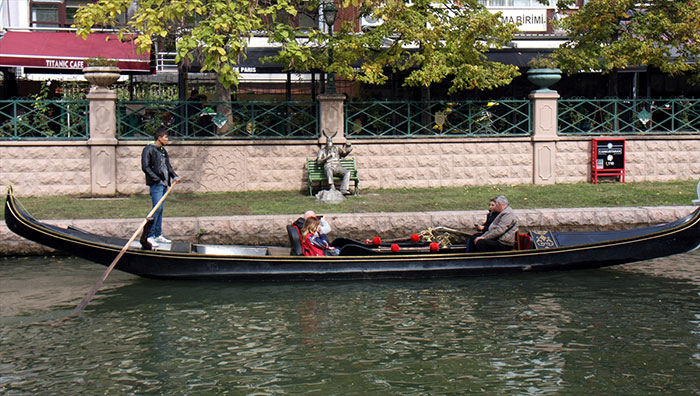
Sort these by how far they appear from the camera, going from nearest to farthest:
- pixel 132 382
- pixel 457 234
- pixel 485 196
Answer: pixel 132 382 → pixel 457 234 → pixel 485 196

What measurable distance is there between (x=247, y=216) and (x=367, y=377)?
6762 millimetres

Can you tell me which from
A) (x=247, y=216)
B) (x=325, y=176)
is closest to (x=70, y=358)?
(x=247, y=216)

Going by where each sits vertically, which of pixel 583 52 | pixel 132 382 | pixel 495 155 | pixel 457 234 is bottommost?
pixel 132 382

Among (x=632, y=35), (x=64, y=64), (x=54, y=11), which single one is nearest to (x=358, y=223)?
(x=632, y=35)

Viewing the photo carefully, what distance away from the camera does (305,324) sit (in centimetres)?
1020

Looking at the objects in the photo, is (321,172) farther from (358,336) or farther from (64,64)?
(358,336)

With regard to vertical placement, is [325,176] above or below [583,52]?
below

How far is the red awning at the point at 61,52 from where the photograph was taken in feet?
68.2

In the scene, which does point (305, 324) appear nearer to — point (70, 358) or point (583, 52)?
point (70, 358)


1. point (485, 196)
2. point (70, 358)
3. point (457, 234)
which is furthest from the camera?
point (485, 196)

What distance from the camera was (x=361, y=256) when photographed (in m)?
12.1

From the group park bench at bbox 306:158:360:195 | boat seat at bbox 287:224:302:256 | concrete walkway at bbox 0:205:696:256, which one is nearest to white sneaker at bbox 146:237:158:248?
concrete walkway at bbox 0:205:696:256

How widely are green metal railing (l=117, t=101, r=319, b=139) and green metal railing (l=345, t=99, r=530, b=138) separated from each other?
3.39 ft

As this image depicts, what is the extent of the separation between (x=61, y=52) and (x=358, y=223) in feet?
36.0
